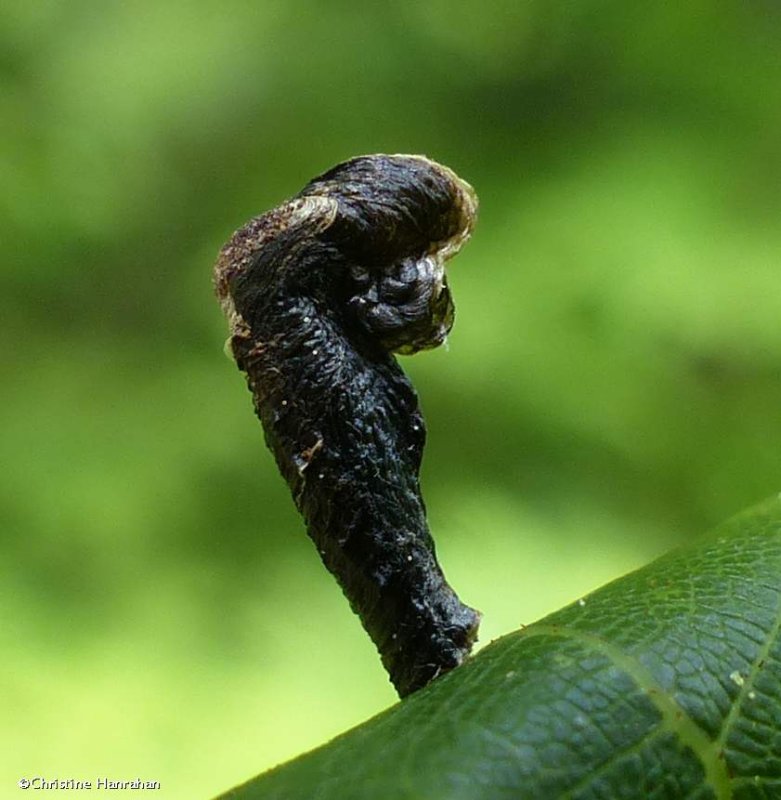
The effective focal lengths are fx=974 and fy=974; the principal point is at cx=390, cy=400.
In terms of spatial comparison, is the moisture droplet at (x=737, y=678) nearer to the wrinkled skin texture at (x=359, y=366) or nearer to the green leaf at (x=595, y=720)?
the green leaf at (x=595, y=720)

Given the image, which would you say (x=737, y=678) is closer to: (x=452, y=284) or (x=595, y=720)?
(x=595, y=720)

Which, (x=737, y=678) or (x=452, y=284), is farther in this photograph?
(x=452, y=284)

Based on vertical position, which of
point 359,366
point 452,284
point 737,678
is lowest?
point 737,678

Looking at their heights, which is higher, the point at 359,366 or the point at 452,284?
the point at 452,284

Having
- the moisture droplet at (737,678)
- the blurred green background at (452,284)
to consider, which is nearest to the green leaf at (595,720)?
the moisture droplet at (737,678)

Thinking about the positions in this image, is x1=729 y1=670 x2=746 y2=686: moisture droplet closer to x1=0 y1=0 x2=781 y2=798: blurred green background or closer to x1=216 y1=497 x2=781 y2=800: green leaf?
x1=216 y1=497 x2=781 y2=800: green leaf

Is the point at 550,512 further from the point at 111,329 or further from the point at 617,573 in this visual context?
the point at 111,329

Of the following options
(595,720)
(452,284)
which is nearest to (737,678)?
(595,720)
